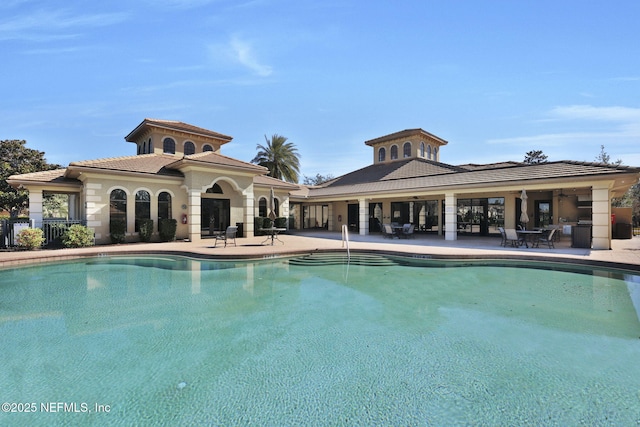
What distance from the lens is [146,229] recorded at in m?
15.1

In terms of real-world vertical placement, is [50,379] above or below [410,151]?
below

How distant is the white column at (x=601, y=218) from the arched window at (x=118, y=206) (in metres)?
21.1

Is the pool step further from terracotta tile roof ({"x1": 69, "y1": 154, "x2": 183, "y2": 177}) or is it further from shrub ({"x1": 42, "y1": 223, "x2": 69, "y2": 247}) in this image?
shrub ({"x1": 42, "y1": 223, "x2": 69, "y2": 247})

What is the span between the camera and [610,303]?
6316 millimetres

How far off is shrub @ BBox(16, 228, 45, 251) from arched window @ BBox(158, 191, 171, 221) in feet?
15.5

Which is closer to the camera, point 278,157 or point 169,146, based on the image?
point 169,146

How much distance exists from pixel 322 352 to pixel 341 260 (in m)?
7.44

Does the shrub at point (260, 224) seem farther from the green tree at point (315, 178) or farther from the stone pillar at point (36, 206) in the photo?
the green tree at point (315, 178)

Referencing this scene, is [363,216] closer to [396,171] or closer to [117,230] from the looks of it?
[396,171]

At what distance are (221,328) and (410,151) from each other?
22973 millimetres

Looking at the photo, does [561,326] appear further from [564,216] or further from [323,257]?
[564,216]

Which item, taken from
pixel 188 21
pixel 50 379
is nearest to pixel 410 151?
pixel 188 21

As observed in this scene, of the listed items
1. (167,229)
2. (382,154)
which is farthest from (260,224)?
(382,154)

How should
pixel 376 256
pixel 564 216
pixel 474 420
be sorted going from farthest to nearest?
pixel 564 216
pixel 376 256
pixel 474 420
